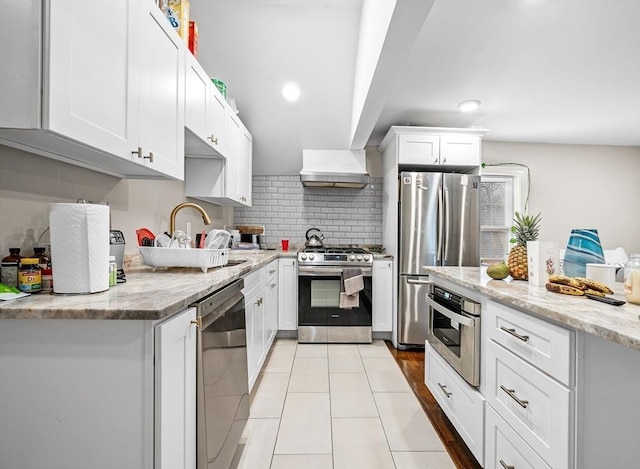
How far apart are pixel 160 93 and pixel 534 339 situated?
191 centimetres

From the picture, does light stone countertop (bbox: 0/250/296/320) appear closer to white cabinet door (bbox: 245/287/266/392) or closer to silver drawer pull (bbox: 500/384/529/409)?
white cabinet door (bbox: 245/287/266/392)

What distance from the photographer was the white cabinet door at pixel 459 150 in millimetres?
3453

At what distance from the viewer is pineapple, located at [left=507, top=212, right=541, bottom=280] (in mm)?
1599

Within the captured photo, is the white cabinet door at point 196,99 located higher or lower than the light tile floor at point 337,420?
higher

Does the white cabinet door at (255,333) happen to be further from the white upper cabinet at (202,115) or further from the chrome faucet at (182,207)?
the white upper cabinet at (202,115)

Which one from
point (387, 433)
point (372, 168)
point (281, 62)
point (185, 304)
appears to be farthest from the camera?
point (372, 168)

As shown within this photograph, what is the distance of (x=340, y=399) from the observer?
88.0 inches

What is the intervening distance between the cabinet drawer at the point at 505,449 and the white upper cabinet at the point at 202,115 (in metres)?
2.14

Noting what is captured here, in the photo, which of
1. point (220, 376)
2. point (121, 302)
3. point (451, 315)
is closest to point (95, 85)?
point (121, 302)

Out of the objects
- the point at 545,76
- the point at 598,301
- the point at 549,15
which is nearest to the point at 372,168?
the point at 545,76

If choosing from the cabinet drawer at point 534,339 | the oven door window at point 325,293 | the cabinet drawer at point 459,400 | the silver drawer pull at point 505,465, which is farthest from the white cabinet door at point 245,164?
the silver drawer pull at point 505,465

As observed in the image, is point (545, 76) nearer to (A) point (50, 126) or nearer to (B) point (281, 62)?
(B) point (281, 62)

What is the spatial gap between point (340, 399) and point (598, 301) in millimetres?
1657

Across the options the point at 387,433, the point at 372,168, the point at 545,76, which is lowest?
the point at 387,433
